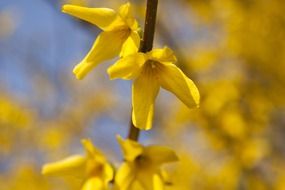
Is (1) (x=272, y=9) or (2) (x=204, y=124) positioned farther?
(1) (x=272, y=9)

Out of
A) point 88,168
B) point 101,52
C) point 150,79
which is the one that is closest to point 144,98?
point 150,79

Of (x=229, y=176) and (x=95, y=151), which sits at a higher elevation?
(x=95, y=151)

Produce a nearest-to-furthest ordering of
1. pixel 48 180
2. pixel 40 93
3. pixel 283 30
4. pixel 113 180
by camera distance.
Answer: pixel 113 180 < pixel 283 30 < pixel 48 180 < pixel 40 93

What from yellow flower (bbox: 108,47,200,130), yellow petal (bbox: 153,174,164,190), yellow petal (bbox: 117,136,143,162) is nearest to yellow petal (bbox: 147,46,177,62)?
yellow flower (bbox: 108,47,200,130)

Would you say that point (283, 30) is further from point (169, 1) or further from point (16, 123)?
point (16, 123)

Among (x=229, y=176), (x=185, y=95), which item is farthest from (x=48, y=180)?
(x=185, y=95)

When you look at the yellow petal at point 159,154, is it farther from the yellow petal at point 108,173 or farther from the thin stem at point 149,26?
the thin stem at point 149,26

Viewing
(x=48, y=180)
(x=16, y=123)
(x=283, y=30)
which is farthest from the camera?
(x=48, y=180)

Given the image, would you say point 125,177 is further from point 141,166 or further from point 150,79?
point 150,79
